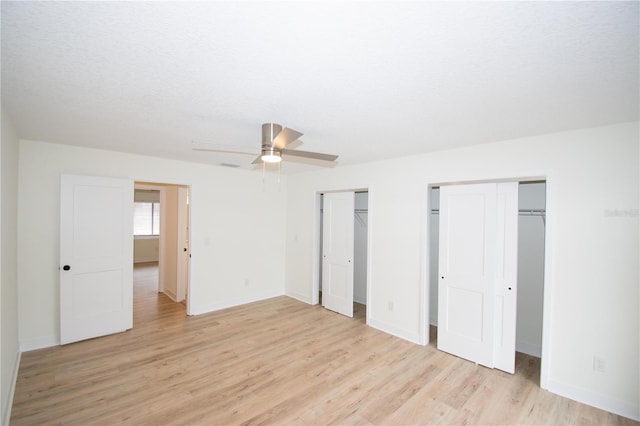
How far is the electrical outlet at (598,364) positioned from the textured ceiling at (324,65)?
6.94ft

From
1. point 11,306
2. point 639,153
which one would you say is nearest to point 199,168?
point 11,306

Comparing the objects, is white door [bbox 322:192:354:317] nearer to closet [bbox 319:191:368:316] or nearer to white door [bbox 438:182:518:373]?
closet [bbox 319:191:368:316]

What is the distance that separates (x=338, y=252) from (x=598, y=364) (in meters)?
3.39

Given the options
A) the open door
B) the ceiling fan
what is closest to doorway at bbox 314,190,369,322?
the open door

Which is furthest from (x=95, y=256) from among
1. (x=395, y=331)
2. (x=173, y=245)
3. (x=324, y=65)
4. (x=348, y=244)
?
(x=395, y=331)

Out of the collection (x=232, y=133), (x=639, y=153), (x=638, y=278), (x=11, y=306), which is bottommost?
(x=11, y=306)

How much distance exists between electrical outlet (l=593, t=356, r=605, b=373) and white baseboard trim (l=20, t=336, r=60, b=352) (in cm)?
591

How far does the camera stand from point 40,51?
4.95 ft

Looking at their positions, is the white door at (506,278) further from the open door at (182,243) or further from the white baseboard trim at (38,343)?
the white baseboard trim at (38,343)

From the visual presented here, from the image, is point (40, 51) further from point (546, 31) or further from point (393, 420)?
point (393, 420)

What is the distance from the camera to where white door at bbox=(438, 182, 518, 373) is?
10.6 feet

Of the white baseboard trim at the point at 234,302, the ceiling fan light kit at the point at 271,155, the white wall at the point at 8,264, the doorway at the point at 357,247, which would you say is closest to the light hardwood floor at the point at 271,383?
the white wall at the point at 8,264

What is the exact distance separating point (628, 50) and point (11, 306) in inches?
204

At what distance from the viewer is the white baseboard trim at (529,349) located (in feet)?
11.9
